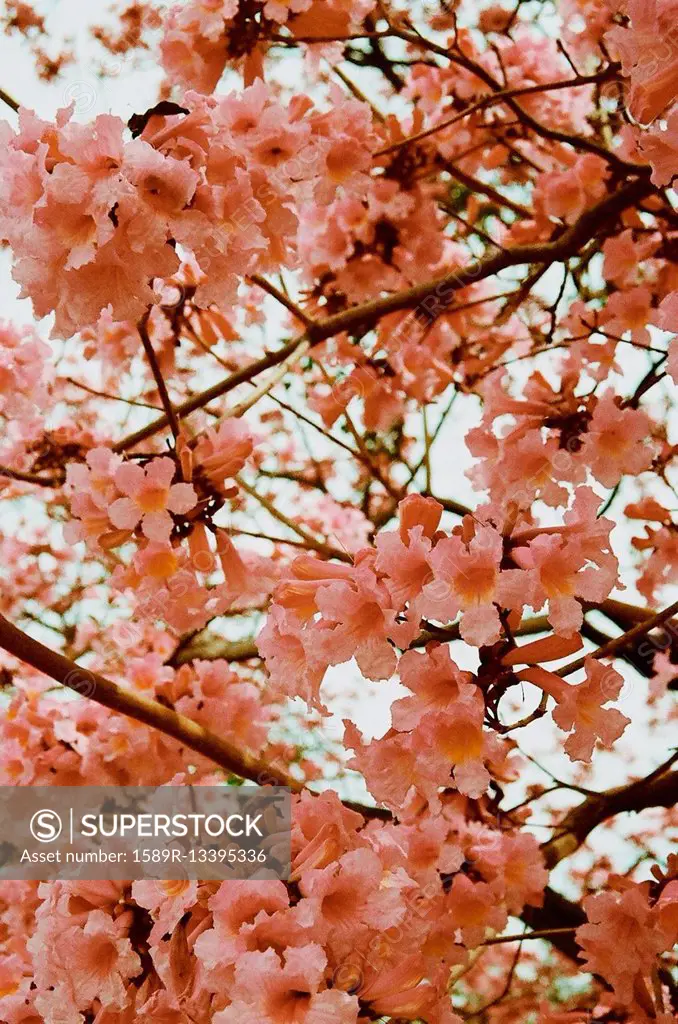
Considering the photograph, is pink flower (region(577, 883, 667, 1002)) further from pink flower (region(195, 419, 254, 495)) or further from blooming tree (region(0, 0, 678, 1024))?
pink flower (region(195, 419, 254, 495))

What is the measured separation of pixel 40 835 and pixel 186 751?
0.48 m

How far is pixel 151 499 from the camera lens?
2.21 m

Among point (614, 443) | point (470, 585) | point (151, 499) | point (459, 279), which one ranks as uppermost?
point (459, 279)

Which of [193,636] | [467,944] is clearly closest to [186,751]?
[193,636]

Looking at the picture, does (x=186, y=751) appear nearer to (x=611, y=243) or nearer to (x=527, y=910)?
(x=527, y=910)

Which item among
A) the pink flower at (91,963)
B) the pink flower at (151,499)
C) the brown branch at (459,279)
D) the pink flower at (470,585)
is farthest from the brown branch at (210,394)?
the pink flower at (91,963)

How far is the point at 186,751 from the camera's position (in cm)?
296

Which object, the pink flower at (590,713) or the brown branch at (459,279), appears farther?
the brown branch at (459,279)

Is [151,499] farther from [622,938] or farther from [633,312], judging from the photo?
[633,312]

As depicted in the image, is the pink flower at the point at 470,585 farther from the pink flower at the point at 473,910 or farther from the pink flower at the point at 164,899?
the pink flower at the point at 473,910

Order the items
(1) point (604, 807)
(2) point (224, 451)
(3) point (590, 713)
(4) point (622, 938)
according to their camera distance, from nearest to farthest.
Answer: (3) point (590, 713), (2) point (224, 451), (4) point (622, 938), (1) point (604, 807)

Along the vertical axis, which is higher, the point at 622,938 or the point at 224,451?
the point at 224,451

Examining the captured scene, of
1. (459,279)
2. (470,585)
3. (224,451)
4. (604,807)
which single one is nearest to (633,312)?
(459,279)

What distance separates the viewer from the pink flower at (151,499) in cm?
216
